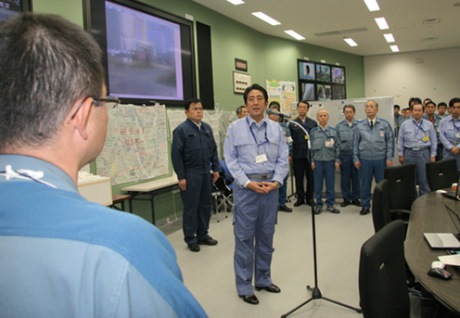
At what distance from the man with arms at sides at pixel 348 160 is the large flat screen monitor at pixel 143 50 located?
8.08 ft

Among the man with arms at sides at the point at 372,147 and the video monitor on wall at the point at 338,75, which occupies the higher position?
the video monitor on wall at the point at 338,75

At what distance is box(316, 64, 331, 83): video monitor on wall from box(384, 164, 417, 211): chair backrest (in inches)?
303

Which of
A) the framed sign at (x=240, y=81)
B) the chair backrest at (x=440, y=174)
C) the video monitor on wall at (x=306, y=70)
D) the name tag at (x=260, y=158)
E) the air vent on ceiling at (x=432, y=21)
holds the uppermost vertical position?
the air vent on ceiling at (x=432, y=21)

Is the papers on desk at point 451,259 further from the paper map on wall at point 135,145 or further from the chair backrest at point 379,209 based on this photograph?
the paper map on wall at point 135,145

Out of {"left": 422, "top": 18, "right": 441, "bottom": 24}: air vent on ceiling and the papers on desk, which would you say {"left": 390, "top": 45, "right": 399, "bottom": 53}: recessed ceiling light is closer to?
{"left": 422, "top": 18, "right": 441, "bottom": 24}: air vent on ceiling

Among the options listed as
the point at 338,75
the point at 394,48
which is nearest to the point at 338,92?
the point at 338,75

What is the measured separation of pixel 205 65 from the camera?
6.07 metres

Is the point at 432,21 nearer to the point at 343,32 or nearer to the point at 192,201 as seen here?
the point at 343,32

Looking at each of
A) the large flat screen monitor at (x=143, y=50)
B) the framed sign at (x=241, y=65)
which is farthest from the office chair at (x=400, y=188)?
the framed sign at (x=241, y=65)

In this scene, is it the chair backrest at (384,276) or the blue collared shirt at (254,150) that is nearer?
the chair backrest at (384,276)

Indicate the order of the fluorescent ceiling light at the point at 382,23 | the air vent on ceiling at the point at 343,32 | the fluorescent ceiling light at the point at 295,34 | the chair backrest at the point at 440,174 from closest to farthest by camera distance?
the chair backrest at the point at 440,174
the fluorescent ceiling light at the point at 382,23
the fluorescent ceiling light at the point at 295,34
the air vent on ceiling at the point at 343,32

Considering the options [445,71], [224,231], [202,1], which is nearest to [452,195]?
[224,231]

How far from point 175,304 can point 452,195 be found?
2.98m

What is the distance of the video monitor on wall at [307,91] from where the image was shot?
9812 mm
